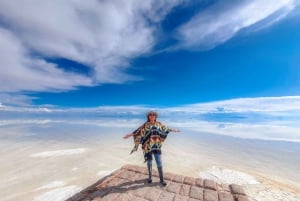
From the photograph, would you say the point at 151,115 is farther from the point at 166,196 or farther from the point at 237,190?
the point at 237,190

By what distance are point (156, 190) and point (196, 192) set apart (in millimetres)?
1136

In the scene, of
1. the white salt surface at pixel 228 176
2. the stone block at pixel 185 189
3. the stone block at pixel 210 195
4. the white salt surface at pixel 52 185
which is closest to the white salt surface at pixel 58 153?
the white salt surface at pixel 52 185

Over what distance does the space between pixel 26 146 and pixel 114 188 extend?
15.1 m

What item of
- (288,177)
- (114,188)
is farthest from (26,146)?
(288,177)

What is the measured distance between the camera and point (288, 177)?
981 cm

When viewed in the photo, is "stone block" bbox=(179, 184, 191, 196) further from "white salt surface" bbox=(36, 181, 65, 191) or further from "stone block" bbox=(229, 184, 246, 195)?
"white salt surface" bbox=(36, 181, 65, 191)

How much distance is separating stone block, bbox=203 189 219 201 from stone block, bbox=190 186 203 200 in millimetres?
105

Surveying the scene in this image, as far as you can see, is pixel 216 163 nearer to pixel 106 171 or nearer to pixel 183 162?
pixel 183 162

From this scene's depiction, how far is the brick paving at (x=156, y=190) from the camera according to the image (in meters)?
4.93

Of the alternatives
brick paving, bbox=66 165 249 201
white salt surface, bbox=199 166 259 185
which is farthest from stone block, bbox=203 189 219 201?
white salt surface, bbox=199 166 259 185

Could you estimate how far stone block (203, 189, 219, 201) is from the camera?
4.93 m

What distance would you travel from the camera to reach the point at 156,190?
532 cm

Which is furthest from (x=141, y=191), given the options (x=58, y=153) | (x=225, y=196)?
(x=58, y=153)

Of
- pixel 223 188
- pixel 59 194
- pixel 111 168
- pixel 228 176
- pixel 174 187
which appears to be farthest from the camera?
pixel 111 168
